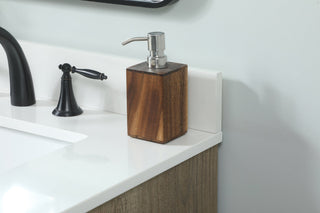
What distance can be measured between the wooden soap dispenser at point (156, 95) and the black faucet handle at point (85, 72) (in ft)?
0.38

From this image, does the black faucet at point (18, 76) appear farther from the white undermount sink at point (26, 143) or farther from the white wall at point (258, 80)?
the white wall at point (258, 80)

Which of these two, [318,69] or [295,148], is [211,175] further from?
[318,69]

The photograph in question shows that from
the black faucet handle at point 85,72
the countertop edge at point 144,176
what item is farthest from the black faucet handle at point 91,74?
the countertop edge at point 144,176

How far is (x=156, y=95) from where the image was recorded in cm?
100

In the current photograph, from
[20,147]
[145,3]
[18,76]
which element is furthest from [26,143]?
[145,3]

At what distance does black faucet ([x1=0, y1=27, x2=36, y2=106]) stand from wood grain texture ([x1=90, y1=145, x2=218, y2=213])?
0.42 metres

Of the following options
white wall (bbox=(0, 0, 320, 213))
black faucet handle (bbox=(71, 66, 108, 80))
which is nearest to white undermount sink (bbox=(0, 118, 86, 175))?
black faucet handle (bbox=(71, 66, 108, 80))

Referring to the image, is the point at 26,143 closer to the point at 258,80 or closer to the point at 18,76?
the point at 18,76

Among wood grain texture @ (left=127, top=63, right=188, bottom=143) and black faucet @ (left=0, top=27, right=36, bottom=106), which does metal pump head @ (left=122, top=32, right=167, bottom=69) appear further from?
black faucet @ (left=0, top=27, right=36, bottom=106)

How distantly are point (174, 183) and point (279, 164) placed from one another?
0.20m

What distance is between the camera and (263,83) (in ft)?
3.41

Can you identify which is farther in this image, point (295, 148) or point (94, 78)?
point (94, 78)

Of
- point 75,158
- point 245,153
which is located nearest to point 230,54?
point 245,153

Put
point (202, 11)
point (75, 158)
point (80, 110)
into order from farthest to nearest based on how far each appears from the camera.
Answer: point (80, 110) → point (202, 11) → point (75, 158)
